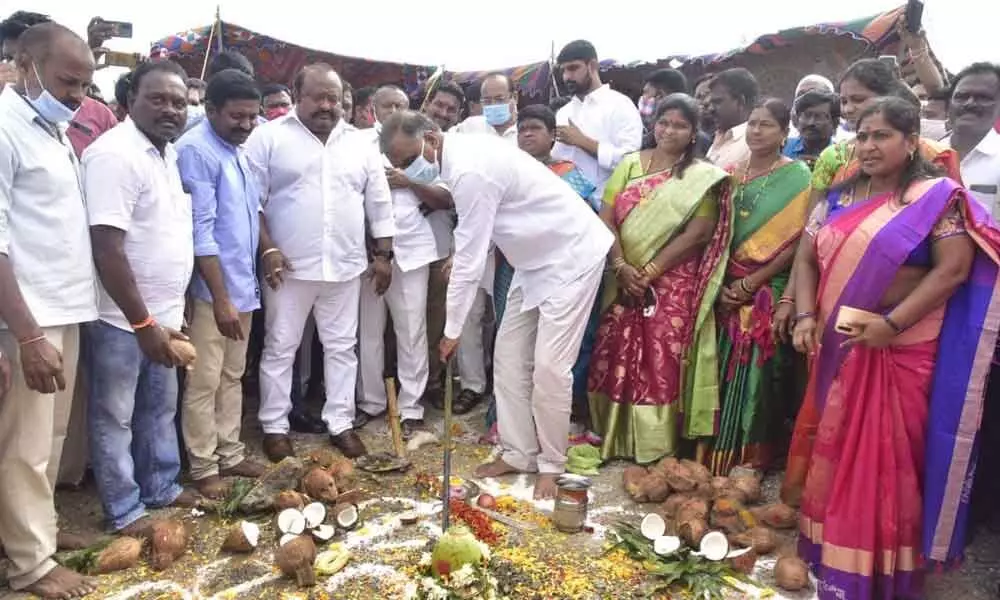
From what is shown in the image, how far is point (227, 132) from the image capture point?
374 cm

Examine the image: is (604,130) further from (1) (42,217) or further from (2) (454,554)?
(1) (42,217)

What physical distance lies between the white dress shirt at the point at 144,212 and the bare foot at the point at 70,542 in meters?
0.95

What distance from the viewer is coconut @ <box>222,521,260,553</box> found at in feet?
10.3

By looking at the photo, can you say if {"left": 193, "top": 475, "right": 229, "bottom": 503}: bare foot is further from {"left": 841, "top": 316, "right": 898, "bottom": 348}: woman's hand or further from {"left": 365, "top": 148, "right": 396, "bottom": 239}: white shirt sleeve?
{"left": 841, "top": 316, "right": 898, "bottom": 348}: woman's hand

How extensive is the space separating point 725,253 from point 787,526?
4.83 feet

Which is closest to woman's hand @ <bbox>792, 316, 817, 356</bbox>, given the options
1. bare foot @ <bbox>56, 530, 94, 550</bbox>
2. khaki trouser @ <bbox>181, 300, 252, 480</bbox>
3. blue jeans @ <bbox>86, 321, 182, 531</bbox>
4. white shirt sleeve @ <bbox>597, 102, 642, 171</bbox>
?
white shirt sleeve @ <bbox>597, 102, 642, 171</bbox>

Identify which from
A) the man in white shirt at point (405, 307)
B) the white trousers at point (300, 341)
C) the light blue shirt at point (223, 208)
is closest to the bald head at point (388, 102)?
the man in white shirt at point (405, 307)

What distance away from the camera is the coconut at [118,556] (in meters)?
2.96

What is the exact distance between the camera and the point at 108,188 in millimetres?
2973

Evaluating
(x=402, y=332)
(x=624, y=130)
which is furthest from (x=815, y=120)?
(x=402, y=332)

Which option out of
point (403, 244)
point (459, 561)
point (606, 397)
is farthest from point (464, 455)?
point (459, 561)

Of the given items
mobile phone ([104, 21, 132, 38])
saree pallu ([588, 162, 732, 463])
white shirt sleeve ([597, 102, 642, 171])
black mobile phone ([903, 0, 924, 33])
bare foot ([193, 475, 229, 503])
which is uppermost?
black mobile phone ([903, 0, 924, 33])

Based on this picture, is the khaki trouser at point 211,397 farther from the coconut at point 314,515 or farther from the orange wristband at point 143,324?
the coconut at point 314,515

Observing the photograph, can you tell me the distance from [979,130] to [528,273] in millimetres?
2463
